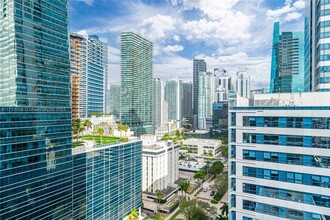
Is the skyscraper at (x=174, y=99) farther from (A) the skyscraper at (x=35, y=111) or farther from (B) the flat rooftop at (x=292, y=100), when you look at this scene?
(B) the flat rooftop at (x=292, y=100)

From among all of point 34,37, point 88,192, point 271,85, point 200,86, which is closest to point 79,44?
point 34,37

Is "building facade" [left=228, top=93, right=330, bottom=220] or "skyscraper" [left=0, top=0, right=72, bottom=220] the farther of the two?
"skyscraper" [left=0, top=0, right=72, bottom=220]

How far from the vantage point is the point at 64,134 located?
35.1 meters

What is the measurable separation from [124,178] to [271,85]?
99.7 metres

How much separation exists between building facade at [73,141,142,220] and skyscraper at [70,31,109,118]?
176 ft

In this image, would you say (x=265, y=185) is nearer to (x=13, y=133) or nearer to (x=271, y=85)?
(x=13, y=133)

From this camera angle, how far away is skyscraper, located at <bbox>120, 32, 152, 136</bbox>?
111 metres

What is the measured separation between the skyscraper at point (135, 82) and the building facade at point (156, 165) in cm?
5062

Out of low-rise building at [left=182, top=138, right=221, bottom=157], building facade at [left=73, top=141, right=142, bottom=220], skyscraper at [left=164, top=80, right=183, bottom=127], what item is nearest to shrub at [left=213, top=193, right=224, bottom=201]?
building facade at [left=73, top=141, right=142, bottom=220]

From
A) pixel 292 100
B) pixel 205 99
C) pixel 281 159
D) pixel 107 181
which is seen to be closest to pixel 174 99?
pixel 205 99

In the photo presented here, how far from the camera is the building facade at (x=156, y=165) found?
5816 centimetres

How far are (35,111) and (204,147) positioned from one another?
3232 inches

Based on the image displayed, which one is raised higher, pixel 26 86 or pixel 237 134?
pixel 26 86

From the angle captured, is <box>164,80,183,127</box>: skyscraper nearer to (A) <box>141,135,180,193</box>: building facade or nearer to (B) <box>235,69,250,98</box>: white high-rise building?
(B) <box>235,69,250,98</box>: white high-rise building
